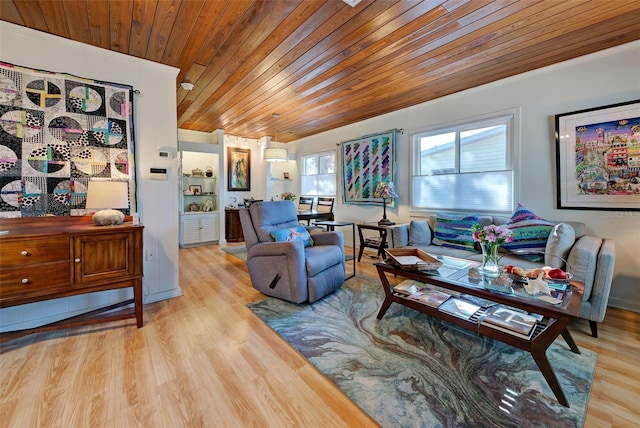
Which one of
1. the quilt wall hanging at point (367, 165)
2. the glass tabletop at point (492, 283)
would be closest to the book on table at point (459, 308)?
the glass tabletop at point (492, 283)

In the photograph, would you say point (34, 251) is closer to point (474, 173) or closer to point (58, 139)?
point (58, 139)

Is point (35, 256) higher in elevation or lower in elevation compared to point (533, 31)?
lower

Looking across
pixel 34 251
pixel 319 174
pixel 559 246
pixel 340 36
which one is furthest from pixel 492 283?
pixel 319 174

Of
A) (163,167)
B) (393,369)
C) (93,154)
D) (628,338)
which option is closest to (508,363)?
(393,369)

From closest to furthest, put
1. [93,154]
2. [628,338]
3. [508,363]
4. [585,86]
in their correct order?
1. [508,363]
2. [628,338]
3. [93,154]
4. [585,86]

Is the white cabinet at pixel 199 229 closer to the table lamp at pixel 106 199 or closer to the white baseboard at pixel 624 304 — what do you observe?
the table lamp at pixel 106 199

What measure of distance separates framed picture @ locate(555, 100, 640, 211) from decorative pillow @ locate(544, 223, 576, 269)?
2.09 feet

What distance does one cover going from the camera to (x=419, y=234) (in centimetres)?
334

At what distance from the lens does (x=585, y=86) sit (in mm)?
2621

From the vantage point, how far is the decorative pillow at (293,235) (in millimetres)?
2821

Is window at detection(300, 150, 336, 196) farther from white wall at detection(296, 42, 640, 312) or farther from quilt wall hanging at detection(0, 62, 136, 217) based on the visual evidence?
quilt wall hanging at detection(0, 62, 136, 217)

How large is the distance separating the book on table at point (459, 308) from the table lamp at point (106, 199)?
8.62 ft

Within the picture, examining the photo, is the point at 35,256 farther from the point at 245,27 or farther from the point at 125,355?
the point at 245,27

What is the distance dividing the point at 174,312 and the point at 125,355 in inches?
26.2
